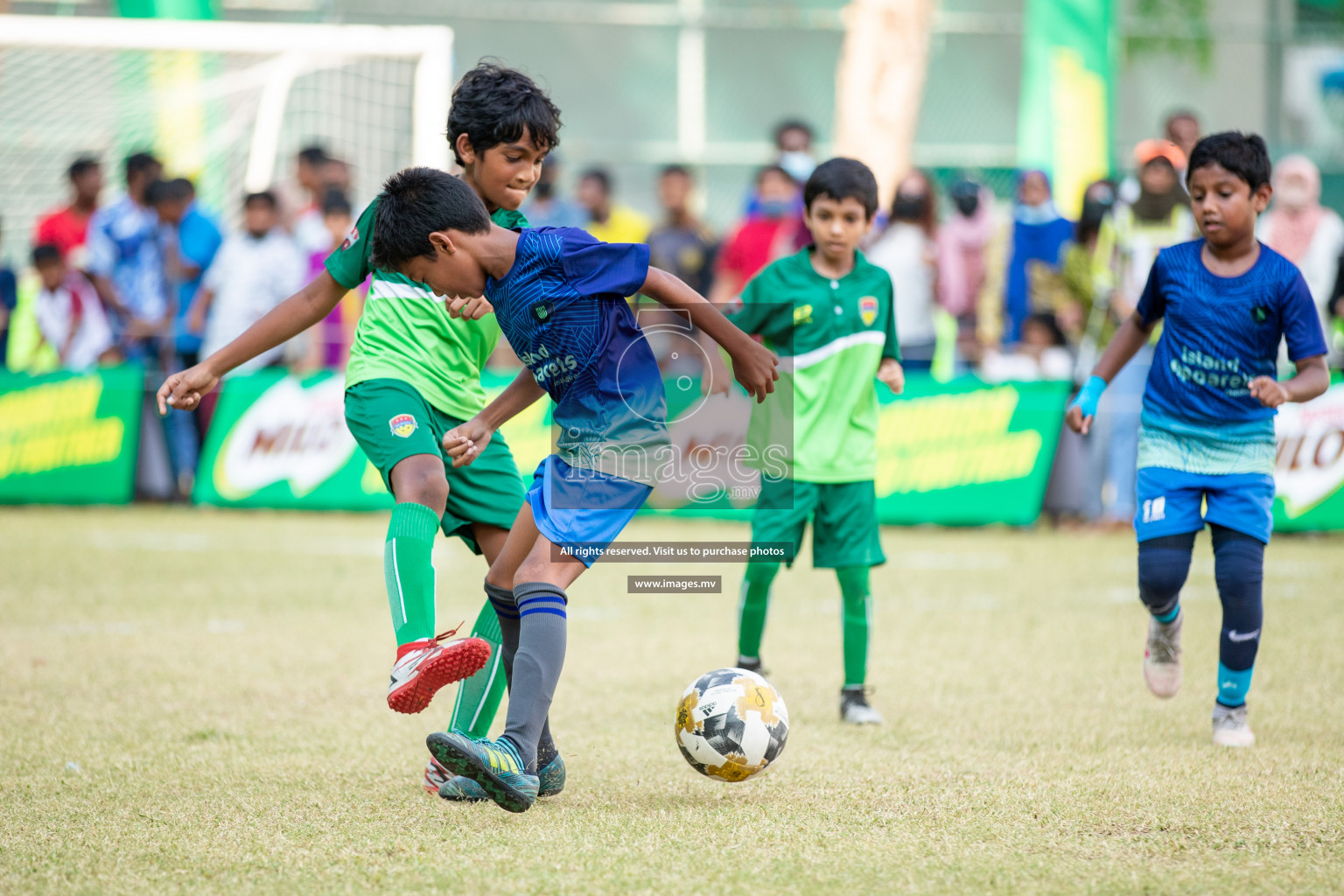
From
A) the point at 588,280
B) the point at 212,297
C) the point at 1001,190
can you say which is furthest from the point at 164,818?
the point at 1001,190

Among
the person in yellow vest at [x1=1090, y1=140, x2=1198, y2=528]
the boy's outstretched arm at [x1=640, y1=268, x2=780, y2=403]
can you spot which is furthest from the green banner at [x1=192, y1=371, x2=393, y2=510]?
the boy's outstretched arm at [x1=640, y1=268, x2=780, y2=403]

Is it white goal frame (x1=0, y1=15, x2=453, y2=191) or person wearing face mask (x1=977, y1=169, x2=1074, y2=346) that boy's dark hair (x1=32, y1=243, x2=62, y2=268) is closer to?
white goal frame (x1=0, y1=15, x2=453, y2=191)

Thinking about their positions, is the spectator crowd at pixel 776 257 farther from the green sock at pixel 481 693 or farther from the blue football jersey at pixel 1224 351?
the green sock at pixel 481 693

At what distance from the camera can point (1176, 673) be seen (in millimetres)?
4852

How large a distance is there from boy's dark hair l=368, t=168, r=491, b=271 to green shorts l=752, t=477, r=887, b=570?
1967mm

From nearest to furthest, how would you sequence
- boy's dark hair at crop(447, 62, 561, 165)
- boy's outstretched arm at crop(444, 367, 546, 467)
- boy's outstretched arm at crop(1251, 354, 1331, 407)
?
1. boy's outstretched arm at crop(444, 367, 546, 467)
2. boy's dark hair at crop(447, 62, 561, 165)
3. boy's outstretched arm at crop(1251, 354, 1331, 407)

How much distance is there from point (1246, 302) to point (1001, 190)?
16870 millimetres

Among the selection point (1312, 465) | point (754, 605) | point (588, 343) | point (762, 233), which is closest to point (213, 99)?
point (762, 233)

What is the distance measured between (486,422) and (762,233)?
719cm

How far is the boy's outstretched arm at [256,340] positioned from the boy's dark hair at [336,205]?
725 cm

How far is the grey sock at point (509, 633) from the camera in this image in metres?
3.94

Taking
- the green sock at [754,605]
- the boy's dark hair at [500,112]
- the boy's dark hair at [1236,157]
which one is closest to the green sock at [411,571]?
the boy's dark hair at [500,112]

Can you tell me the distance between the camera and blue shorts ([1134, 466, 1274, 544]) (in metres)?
4.66

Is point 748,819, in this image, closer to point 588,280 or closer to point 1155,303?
point 588,280
